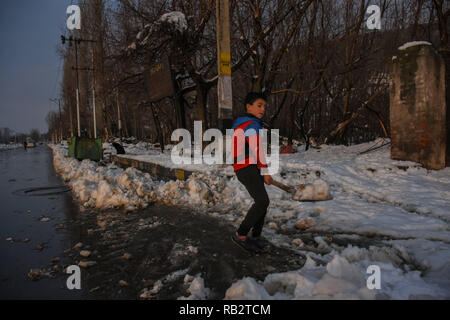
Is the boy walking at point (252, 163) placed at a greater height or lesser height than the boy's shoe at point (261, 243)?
greater

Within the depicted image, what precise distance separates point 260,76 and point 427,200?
783 centimetres

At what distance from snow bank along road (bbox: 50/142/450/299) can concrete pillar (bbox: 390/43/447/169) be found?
1.27 feet

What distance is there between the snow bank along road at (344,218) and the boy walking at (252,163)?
1.41ft

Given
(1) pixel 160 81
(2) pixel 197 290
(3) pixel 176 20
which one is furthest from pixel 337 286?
(1) pixel 160 81

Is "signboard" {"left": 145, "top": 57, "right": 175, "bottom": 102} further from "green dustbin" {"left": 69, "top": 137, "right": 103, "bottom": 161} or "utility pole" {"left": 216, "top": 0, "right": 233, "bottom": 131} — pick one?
"green dustbin" {"left": 69, "top": 137, "right": 103, "bottom": 161}

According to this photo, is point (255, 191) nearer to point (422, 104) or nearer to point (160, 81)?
point (422, 104)

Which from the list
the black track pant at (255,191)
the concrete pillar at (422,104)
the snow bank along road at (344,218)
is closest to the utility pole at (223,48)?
the snow bank along road at (344,218)

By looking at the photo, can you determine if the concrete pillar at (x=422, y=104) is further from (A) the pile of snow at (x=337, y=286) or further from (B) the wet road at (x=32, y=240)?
(B) the wet road at (x=32, y=240)

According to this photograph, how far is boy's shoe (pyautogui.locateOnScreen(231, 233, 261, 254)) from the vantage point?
3035 millimetres

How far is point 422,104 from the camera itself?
6.10m

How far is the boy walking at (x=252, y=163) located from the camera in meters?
3.07

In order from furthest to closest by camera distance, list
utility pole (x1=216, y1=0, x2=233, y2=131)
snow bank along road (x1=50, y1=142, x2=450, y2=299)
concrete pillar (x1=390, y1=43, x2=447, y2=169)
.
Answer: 1. utility pole (x1=216, y1=0, x2=233, y2=131)
2. concrete pillar (x1=390, y1=43, x2=447, y2=169)
3. snow bank along road (x1=50, y1=142, x2=450, y2=299)

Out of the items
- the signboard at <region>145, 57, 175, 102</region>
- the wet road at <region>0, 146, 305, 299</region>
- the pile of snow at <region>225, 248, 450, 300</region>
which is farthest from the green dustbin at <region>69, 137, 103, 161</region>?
the pile of snow at <region>225, 248, 450, 300</region>

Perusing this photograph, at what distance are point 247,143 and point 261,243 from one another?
118 cm
